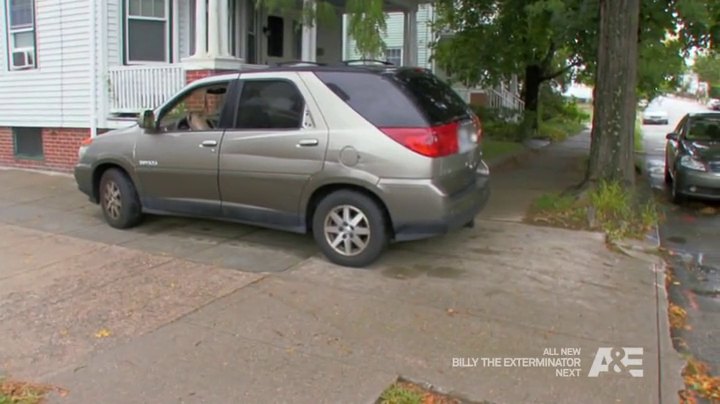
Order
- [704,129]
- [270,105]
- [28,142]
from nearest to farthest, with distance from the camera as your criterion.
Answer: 1. [270,105]
2. [704,129]
3. [28,142]

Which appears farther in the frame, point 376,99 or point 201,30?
point 201,30

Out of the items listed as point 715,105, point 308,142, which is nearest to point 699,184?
point 308,142

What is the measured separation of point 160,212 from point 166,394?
370cm

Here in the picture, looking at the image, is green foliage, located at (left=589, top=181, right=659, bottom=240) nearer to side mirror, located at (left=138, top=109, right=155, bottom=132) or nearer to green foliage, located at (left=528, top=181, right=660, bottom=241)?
green foliage, located at (left=528, top=181, right=660, bottom=241)

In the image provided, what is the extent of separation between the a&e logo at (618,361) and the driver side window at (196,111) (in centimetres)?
428

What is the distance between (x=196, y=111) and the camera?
6938 millimetres

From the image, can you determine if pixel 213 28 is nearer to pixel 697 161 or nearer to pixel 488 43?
pixel 697 161

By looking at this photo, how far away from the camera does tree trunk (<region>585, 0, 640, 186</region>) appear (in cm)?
807

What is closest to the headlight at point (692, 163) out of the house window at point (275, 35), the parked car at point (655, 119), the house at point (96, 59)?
the house at point (96, 59)

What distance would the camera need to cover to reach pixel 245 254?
6273 mm

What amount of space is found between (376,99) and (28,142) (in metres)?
9.72

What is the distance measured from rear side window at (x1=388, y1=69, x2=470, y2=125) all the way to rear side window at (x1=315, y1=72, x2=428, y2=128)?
0.35 ft

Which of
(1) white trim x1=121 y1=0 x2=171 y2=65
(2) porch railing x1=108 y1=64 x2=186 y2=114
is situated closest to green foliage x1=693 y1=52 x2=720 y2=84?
(1) white trim x1=121 y1=0 x2=171 y2=65

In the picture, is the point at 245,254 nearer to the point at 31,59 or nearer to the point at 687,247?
the point at 687,247
